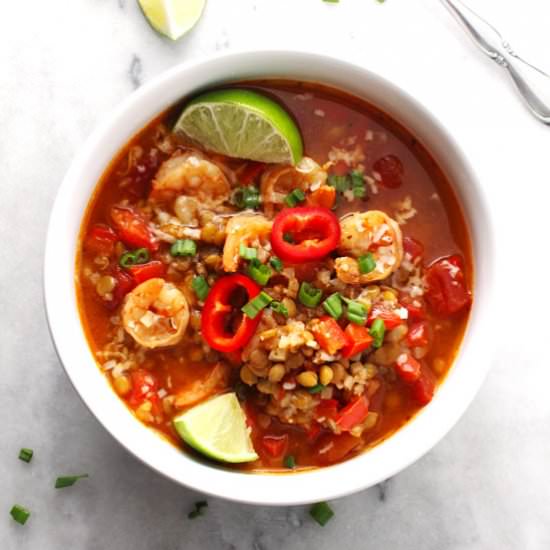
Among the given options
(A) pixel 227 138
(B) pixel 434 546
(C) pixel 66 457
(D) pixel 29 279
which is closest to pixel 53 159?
(D) pixel 29 279

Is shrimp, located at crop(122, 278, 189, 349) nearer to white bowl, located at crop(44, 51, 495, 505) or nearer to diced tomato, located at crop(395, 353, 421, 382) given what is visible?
white bowl, located at crop(44, 51, 495, 505)

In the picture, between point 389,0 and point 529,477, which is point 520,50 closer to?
point 389,0

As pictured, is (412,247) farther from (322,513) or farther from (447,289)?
(322,513)

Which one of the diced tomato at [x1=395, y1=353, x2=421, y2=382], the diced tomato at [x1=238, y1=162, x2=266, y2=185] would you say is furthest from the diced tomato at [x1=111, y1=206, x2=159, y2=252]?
the diced tomato at [x1=395, y1=353, x2=421, y2=382]

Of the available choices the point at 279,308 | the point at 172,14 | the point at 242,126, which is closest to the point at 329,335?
the point at 279,308

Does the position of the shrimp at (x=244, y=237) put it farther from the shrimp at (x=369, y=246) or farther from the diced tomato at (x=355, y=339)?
the diced tomato at (x=355, y=339)

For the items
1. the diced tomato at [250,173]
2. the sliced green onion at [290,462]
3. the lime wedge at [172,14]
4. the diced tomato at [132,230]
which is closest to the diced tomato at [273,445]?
the sliced green onion at [290,462]
